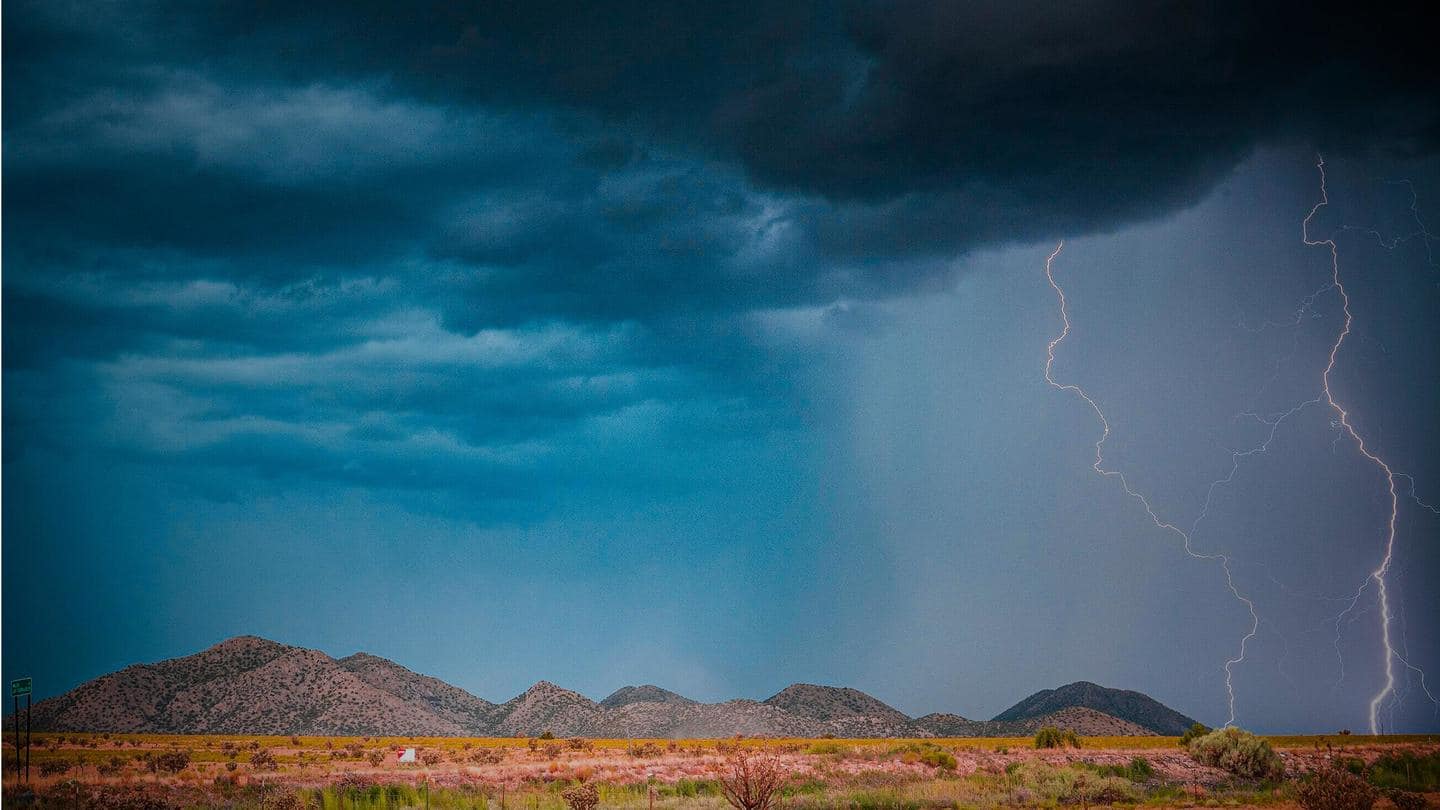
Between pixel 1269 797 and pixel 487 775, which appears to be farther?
pixel 487 775

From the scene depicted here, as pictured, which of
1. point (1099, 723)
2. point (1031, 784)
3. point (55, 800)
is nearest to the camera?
point (55, 800)

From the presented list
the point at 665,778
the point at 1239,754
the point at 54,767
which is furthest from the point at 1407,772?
the point at 54,767

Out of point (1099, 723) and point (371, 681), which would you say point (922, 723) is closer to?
point (1099, 723)

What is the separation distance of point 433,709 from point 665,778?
111 meters

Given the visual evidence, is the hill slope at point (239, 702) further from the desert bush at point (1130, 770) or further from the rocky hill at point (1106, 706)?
the desert bush at point (1130, 770)

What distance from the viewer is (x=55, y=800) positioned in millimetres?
38812

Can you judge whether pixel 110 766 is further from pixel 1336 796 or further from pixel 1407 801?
pixel 1407 801

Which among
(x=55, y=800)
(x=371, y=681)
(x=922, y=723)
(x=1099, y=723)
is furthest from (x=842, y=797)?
(x=371, y=681)

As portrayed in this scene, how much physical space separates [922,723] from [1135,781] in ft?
279

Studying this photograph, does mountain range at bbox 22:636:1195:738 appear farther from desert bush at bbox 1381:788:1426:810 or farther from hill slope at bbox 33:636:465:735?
desert bush at bbox 1381:788:1426:810

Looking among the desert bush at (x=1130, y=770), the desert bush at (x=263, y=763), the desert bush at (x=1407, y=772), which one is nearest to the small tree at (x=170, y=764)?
the desert bush at (x=263, y=763)

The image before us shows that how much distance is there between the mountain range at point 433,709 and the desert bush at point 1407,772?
5576 cm

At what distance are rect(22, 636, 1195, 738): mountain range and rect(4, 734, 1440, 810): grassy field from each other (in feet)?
196

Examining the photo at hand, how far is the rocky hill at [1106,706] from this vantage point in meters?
138
